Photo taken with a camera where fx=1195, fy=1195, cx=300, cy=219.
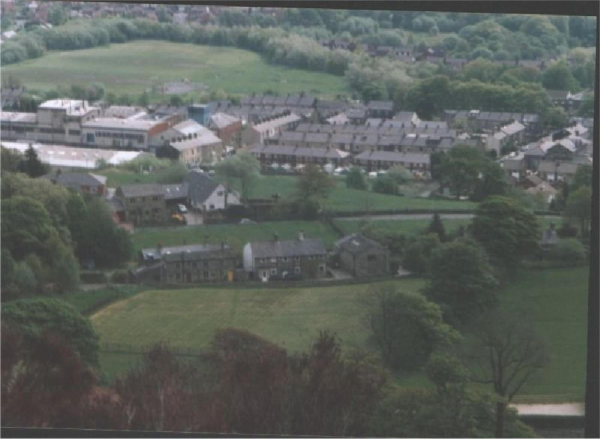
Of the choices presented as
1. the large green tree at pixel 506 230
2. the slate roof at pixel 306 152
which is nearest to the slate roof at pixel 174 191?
the slate roof at pixel 306 152

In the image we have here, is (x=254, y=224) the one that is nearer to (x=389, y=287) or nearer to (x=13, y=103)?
(x=389, y=287)

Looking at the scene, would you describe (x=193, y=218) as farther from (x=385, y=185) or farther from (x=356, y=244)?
(x=385, y=185)

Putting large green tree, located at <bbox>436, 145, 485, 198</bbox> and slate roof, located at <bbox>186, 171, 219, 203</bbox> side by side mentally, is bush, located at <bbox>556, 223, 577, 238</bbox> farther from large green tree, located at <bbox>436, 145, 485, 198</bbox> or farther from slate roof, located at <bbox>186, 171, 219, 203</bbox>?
slate roof, located at <bbox>186, 171, 219, 203</bbox>

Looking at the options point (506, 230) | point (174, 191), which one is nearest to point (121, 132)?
point (174, 191)

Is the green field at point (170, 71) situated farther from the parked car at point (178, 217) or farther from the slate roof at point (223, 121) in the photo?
the parked car at point (178, 217)

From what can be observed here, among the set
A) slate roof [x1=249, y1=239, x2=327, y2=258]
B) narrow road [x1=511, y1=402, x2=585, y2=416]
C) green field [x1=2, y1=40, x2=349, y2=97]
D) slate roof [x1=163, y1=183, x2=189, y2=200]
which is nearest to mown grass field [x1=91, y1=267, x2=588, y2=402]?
narrow road [x1=511, y1=402, x2=585, y2=416]

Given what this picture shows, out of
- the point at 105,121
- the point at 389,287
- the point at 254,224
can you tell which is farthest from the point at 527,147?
the point at 105,121
